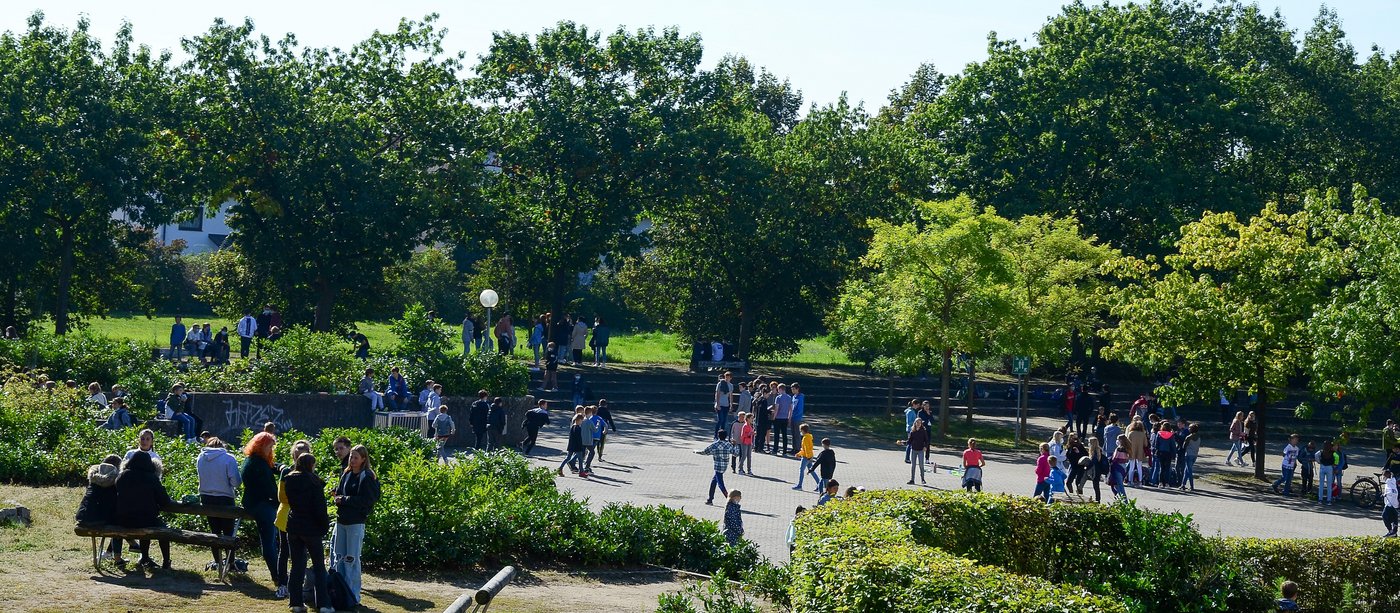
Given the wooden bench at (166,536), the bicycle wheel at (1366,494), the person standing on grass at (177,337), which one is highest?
the person standing on grass at (177,337)

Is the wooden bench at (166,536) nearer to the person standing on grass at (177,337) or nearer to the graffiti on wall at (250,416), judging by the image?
the graffiti on wall at (250,416)

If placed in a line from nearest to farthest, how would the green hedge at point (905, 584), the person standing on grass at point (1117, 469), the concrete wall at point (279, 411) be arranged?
the green hedge at point (905, 584), the concrete wall at point (279, 411), the person standing on grass at point (1117, 469)

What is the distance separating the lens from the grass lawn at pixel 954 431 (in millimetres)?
32344

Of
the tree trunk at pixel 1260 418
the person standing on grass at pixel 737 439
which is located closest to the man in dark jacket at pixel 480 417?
the person standing on grass at pixel 737 439

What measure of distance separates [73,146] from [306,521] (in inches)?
1071

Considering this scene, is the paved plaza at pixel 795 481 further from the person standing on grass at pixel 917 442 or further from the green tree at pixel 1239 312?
the green tree at pixel 1239 312

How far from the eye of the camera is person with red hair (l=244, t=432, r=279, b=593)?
11.1 m

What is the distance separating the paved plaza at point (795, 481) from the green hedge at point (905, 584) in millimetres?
6460

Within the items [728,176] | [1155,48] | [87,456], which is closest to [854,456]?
[728,176]

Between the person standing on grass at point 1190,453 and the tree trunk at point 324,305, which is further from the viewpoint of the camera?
the tree trunk at point 324,305

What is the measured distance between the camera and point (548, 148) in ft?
127

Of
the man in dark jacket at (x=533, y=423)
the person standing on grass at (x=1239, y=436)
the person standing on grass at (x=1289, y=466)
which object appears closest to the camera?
the man in dark jacket at (x=533, y=423)

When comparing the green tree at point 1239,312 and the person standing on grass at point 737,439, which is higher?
the green tree at point 1239,312

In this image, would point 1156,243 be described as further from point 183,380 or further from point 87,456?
point 87,456
